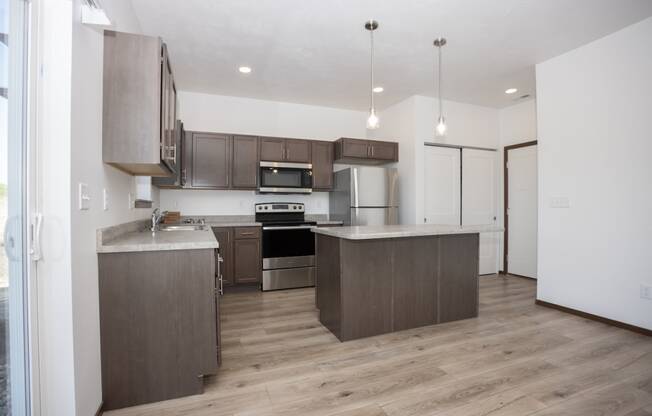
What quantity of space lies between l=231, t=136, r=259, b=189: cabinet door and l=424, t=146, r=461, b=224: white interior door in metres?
2.49

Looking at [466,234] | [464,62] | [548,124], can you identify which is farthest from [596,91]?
[466,234]

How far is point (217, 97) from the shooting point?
4520 millimetres

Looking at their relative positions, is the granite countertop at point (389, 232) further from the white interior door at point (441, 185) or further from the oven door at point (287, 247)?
the white interior door at point (441, 185)

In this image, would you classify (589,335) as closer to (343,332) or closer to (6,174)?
(343,332)

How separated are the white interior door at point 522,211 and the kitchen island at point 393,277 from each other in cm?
226

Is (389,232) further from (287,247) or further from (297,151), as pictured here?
(297,151)

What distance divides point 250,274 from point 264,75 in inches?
100

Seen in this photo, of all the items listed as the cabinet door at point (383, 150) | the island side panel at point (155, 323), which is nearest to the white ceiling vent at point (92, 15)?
the island side panel at point (155, 323)

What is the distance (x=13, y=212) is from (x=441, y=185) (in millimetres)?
4564

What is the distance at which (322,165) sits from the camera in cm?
472

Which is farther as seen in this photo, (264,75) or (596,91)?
(264,75)

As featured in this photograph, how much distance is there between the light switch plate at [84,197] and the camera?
4.74 ft

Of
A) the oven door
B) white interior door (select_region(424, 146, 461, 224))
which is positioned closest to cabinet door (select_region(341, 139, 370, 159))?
white interior door (select_region(424, 146, 461, 224))

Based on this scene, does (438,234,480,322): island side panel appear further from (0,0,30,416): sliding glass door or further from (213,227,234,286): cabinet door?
(0,0,30,416): sliding glass door
